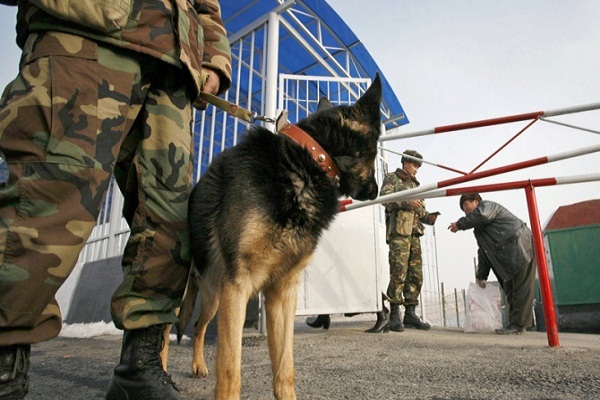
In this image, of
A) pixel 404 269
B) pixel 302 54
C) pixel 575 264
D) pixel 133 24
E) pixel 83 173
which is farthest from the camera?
pixel 302 54

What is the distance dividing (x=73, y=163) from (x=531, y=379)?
2.25 meters

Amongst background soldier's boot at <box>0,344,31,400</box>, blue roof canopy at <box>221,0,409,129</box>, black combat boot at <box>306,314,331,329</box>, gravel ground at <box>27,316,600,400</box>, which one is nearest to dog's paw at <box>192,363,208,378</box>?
gravel ground at <box>27,316,600,400</box>

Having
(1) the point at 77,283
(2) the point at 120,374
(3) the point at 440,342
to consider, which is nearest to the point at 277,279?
(2) the point at 120,374

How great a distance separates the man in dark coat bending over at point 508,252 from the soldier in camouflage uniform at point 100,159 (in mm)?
4665

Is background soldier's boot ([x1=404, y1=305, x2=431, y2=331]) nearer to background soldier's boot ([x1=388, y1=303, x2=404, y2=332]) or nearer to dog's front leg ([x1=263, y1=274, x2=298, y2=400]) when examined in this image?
background soldier's boot ([x1=388, y1=303, x2=404, y2=332])

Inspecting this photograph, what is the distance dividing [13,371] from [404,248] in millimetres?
4149

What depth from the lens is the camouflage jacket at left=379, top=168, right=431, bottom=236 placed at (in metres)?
4.70

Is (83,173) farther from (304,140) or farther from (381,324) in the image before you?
(381,324)

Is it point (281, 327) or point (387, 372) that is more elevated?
point (281, 327)

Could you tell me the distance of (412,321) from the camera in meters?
4.88

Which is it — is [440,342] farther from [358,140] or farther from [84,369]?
[84,369]

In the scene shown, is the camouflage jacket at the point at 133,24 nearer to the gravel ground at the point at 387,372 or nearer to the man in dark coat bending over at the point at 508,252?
the gravel ground at the point at 387,372

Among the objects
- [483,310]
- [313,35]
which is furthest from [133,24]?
[313,35]

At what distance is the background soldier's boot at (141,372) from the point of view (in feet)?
4.67
